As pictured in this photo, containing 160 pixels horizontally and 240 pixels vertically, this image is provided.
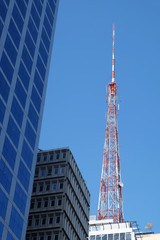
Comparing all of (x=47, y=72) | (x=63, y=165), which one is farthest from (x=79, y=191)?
(x=47, y=72)

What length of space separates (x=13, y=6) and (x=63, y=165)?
36.8 meters

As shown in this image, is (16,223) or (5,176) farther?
(16,223)

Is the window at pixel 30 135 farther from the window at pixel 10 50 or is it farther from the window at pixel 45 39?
the window at pixel 45 39

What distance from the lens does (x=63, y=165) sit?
117375 mm

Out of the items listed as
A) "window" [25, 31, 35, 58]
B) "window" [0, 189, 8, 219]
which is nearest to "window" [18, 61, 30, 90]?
"window" [25, 31, 35, 58]

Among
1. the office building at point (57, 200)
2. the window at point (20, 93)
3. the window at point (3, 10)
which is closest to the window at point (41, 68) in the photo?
the window at point (20, 93)

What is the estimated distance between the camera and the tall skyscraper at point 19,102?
292ft

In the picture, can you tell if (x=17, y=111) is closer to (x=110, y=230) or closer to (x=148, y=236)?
(x=110, y=230)

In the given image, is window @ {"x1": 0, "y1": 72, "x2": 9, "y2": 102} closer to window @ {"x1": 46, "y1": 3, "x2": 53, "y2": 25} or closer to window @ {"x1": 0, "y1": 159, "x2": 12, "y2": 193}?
window @ {"x1": 0, "y1": 159, "x2": 12, "y2": 193}

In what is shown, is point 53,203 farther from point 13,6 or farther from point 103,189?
point 103,189

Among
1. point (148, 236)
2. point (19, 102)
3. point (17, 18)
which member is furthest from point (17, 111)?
point (148, 236)

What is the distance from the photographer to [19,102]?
323ft

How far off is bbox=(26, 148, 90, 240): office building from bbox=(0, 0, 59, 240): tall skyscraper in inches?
571

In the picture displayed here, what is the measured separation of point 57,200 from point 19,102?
25889mm
